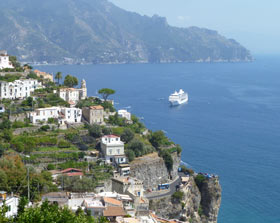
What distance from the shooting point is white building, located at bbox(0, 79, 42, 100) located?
58062 mm

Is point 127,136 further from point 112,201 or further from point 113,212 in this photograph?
point 113,212

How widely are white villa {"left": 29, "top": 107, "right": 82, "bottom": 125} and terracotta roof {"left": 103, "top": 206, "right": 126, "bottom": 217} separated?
20934mm

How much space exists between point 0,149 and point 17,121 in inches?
324

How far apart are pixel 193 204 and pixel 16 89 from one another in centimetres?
2643

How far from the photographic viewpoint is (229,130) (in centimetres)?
8800

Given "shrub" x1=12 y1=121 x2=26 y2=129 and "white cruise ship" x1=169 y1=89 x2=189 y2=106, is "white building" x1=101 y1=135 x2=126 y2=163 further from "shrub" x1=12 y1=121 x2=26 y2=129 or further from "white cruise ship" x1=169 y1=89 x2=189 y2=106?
"white cruise ship" x1=169 y1=89 x2=189 y2=106

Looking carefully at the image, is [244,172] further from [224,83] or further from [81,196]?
[224,83]

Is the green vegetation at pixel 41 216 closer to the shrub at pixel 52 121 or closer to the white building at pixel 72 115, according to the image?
the shrub at pixel 52 121

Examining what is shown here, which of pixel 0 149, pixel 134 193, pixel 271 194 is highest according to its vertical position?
pixel 0 149

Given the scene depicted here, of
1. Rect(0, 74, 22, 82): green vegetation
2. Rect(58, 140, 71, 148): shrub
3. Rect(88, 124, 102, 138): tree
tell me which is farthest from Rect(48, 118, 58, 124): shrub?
Rect(0, 74, 22, 82): green vegetation

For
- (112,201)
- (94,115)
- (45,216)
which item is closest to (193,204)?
(112,201)

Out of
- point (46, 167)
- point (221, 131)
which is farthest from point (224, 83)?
point (46, 167)

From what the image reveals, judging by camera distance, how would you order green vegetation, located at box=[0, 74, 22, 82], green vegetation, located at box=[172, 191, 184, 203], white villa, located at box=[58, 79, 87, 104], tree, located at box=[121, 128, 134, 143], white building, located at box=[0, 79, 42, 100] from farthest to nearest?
1. white villa, located at box=[58, 79, 87, 104]
2. green vegetation, located at box=[0, 74, 22, 82]
3. white building, located at box=[0, 79, 42, 100]
4. tree, located at box=[121, 128, 134, 143]
5. green vegetation, located at box=[172, 191, 184, 203]

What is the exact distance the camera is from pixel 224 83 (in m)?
160
